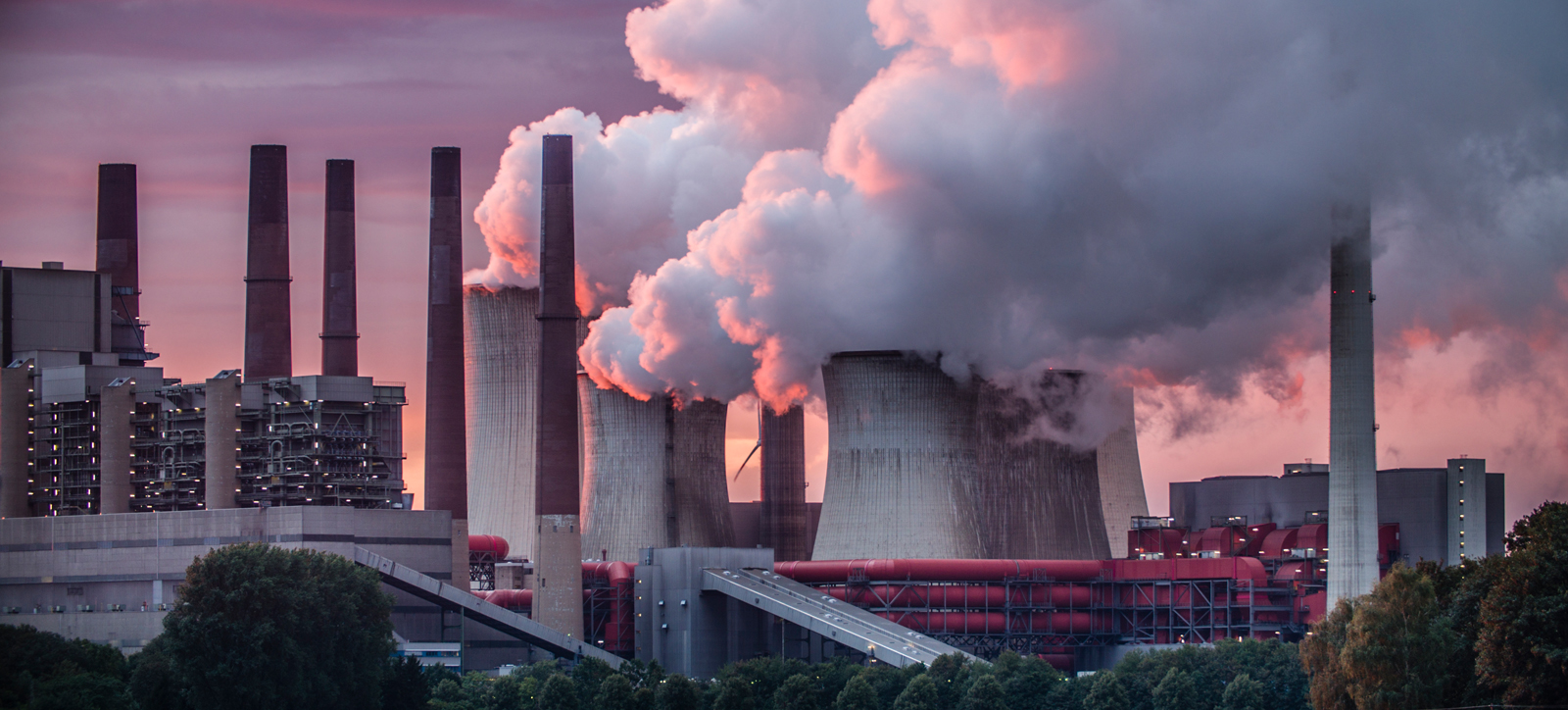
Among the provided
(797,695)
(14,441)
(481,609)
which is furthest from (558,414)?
(14,441)

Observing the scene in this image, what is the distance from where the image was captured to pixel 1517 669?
5212 centimetres

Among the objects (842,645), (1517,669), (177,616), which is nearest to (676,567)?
(842,645)

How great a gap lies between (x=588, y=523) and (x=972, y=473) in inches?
627

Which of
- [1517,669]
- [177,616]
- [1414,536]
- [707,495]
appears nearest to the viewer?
[1517,669]

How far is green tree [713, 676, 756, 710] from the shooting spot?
2515 inches

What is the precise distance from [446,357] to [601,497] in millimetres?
7918

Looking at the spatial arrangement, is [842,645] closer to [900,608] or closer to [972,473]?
[900,608]

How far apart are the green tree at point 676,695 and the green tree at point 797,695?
91.4 inches

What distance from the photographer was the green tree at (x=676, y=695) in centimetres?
6425

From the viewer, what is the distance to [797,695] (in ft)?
211

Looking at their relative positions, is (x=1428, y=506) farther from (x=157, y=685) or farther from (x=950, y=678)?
(x=157, y=685)

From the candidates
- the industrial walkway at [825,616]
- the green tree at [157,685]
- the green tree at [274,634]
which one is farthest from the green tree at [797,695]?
the green tree at [157,685]

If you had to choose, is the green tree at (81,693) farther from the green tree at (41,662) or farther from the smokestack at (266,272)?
the smokestack at (266,272)

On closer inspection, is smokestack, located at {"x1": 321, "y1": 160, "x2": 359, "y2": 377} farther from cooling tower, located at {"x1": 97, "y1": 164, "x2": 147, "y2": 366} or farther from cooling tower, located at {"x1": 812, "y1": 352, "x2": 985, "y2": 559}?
cooling tower, located at {"x1": 812, "y1": 352, "x2": 985, "y2": 559}
